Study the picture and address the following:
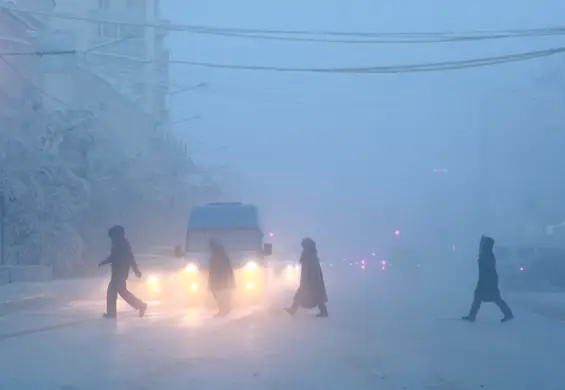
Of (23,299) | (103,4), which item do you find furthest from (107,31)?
(23,299)

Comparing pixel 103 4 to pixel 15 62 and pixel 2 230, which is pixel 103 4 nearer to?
pixel 15 62

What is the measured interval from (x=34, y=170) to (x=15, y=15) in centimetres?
1040

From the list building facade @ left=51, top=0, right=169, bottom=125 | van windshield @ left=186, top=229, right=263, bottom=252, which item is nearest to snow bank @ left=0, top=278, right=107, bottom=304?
van windshield @ left=186, top=229, right=263, bottom=252

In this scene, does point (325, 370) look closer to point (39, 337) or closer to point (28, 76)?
point (39, 337)

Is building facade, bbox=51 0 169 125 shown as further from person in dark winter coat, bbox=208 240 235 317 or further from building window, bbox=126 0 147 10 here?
person in dark winter coat, bbox=208 240 235 317

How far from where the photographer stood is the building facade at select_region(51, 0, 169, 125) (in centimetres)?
7394

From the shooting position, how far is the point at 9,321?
71.7 ft

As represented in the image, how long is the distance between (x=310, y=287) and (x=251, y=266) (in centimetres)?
686

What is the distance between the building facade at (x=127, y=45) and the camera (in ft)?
243

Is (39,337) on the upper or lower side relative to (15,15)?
lower

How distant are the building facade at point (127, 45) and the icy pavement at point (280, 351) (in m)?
51.8

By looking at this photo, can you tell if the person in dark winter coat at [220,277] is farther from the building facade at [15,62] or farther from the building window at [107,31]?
the building window at [107,31]

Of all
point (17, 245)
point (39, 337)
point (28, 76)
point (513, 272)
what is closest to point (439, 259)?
point (513, 272)

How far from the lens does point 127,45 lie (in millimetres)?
76438
